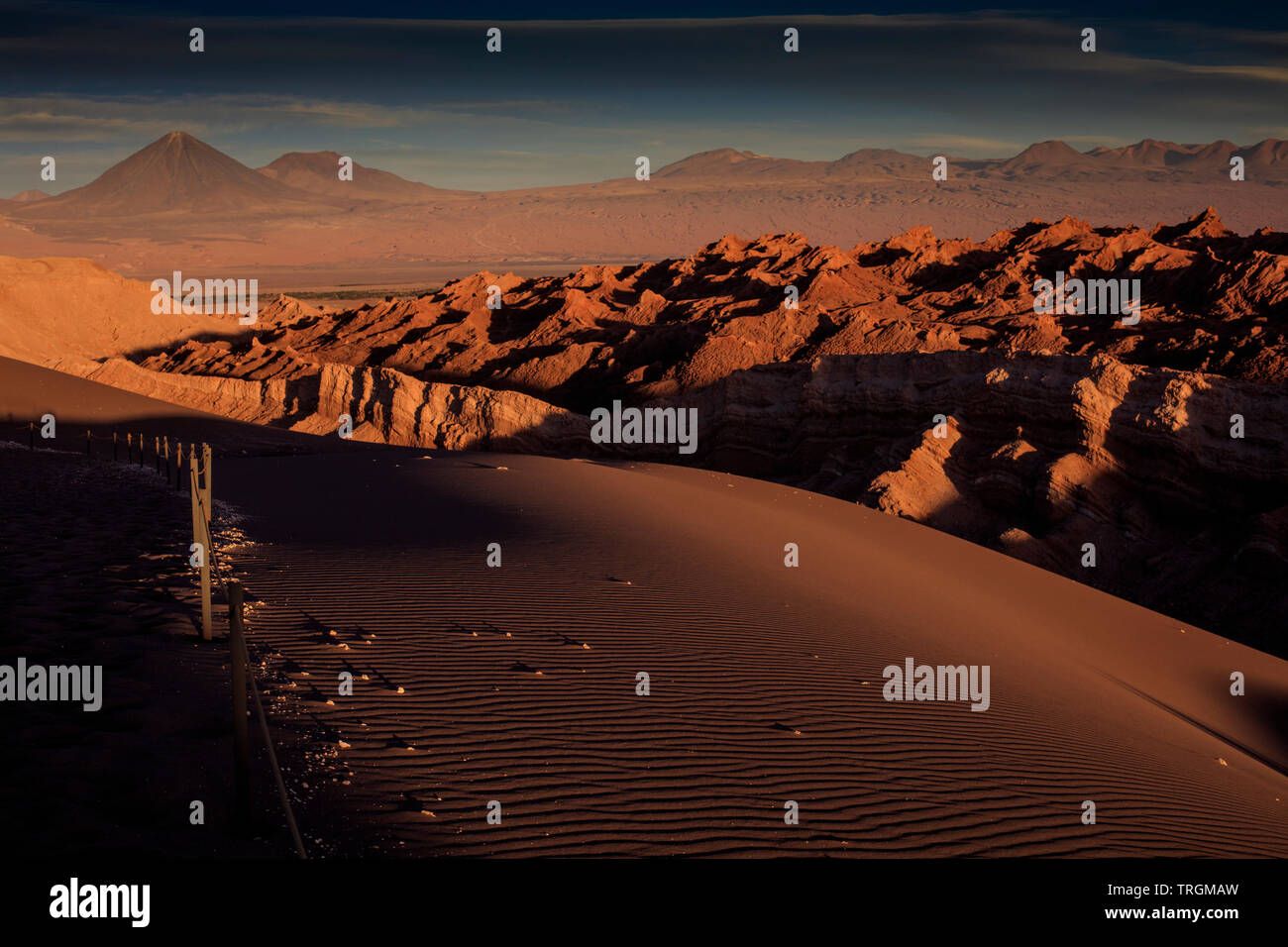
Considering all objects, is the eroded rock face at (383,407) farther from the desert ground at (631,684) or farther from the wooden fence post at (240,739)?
the wooden fence post at (240,739)

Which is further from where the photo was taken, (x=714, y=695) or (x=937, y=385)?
(x=937, y=385)

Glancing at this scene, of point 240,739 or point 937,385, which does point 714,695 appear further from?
point 937,385

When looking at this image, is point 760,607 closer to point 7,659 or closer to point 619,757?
point 619,757

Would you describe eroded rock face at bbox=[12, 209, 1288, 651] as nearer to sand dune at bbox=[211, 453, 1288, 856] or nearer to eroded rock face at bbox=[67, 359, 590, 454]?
eroded rock face at bbox=[67, 359, 590, 454]

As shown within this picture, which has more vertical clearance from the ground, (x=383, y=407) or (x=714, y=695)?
(x=383, y=407)

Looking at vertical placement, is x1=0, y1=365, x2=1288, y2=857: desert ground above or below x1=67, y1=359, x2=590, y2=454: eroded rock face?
below

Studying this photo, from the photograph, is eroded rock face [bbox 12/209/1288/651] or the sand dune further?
eroded rock face [bbox 12/209/1288/651]

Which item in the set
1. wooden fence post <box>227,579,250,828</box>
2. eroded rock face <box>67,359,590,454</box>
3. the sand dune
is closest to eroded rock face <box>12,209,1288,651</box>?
eroded rock face <box>67,359,590,454</box>

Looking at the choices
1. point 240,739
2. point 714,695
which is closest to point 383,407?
point 714,695

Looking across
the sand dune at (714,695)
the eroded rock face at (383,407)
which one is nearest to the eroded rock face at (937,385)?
the eroded rock face at (383,407)
